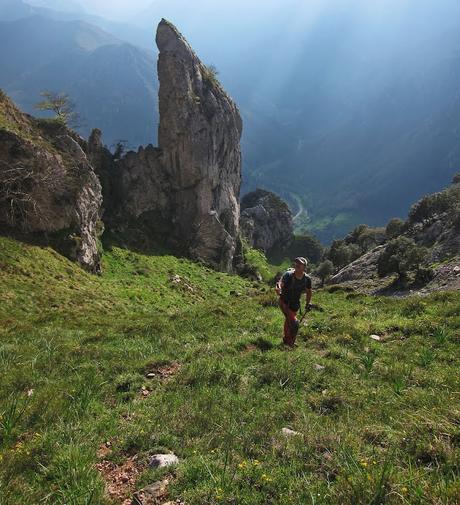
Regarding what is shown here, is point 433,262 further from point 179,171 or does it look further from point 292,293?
point 179,171

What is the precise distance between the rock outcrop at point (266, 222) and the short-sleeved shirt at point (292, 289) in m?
114

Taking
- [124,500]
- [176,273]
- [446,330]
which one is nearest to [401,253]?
[176,273]

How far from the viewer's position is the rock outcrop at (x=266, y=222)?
141125mm

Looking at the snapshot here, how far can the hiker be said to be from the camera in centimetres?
1327

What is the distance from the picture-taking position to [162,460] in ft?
20.7

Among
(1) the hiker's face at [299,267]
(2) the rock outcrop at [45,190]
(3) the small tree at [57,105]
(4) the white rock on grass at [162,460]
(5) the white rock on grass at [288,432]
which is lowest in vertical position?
(4) the white rock on grass at [162,460]

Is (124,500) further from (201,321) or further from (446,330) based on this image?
(201,321)

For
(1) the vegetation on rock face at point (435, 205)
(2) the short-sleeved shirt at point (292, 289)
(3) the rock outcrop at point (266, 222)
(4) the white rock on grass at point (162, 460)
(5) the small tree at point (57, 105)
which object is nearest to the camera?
(4) the white rock on grass at point (162, 460)

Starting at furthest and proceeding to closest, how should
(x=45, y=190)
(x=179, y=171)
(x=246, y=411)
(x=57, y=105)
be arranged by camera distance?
(x=179, y=171), (x=57, y=105), (x=45, y=190), (x=246, y=411)

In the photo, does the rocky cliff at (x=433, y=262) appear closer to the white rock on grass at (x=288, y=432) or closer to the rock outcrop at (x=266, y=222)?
the white rock on grass at (x=288, y=432)

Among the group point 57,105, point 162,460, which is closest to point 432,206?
point 57,105

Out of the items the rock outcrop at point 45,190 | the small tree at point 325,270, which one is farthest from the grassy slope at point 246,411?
the small tree at point 325,270

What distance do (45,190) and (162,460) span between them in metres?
38.0

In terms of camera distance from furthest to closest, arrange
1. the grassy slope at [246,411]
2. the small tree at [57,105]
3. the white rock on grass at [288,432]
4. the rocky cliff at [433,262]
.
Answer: the small tree at [57,105], the rocky cliff at [433,262], the white rock on grass at [288,432], the grassy slope at [246,411]
